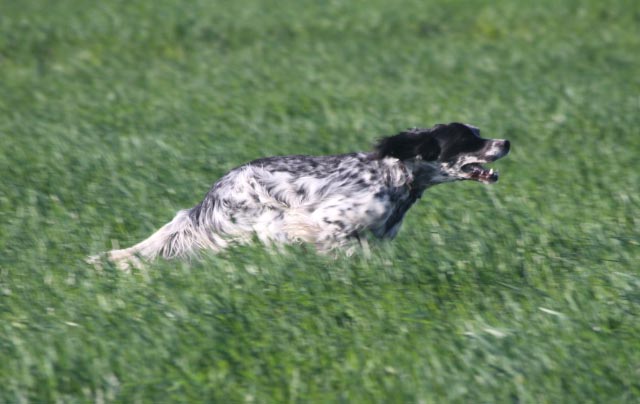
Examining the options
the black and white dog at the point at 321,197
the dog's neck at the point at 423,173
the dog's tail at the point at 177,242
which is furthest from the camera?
the dog's neck at the point at 423,173

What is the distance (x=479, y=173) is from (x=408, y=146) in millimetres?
479

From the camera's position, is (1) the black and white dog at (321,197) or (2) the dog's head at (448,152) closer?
(1) the black and white dog at (321,197)

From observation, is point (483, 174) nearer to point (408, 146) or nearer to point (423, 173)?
point (423, 173)

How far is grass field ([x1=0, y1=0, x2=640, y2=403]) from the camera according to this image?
15.1 feet

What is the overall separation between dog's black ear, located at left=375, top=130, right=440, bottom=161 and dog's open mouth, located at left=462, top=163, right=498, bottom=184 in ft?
0.82

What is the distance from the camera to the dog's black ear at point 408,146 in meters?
6.32

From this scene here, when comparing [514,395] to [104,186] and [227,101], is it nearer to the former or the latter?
[104,186]

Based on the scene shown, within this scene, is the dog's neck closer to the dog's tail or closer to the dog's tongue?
the dog's tongue

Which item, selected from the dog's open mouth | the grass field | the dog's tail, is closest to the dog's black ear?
the dog's open mouth

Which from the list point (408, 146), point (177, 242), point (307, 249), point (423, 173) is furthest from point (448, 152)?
point (177, 242)

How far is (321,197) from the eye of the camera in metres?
6.23

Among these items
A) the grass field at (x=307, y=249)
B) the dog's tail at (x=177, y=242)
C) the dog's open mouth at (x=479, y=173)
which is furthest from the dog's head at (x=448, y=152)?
the dog's tail at (x=177, y=242)

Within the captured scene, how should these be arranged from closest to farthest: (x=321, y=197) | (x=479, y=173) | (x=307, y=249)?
(x=307, y=249)
(x=321, y=197)
(x=479, y=173)

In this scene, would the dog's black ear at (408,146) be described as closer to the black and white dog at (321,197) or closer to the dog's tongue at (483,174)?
the black and white dog at (321,197)
